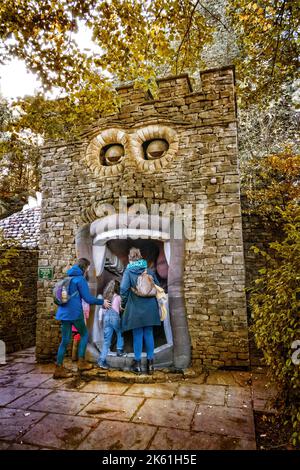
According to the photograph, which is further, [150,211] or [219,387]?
[150,211]

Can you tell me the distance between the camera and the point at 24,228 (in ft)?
31.5

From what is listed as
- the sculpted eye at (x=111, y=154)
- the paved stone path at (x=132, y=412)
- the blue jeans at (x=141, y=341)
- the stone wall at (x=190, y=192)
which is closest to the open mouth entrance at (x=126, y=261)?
the blue jeans at (x=141, y=341)

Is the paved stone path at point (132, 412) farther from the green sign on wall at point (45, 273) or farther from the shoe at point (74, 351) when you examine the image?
the green sign on wall at point (45, 273)

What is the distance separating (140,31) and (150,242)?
11.1 ft

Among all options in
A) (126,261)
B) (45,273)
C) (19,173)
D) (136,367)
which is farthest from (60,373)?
(19,173)

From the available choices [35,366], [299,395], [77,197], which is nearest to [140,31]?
[77,197]

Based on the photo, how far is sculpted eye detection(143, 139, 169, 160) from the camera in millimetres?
5285

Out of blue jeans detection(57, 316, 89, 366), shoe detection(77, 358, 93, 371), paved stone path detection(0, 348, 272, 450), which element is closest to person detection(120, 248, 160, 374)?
paved stone path detection(0, 348, 272, 450)

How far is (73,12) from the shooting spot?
347 centimetres

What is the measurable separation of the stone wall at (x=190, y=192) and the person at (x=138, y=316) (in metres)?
0.66

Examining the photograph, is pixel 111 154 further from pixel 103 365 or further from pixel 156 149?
pixel 103 365

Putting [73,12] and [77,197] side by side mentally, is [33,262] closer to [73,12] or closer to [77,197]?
[77,197]

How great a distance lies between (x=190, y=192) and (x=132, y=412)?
3.40 metres
